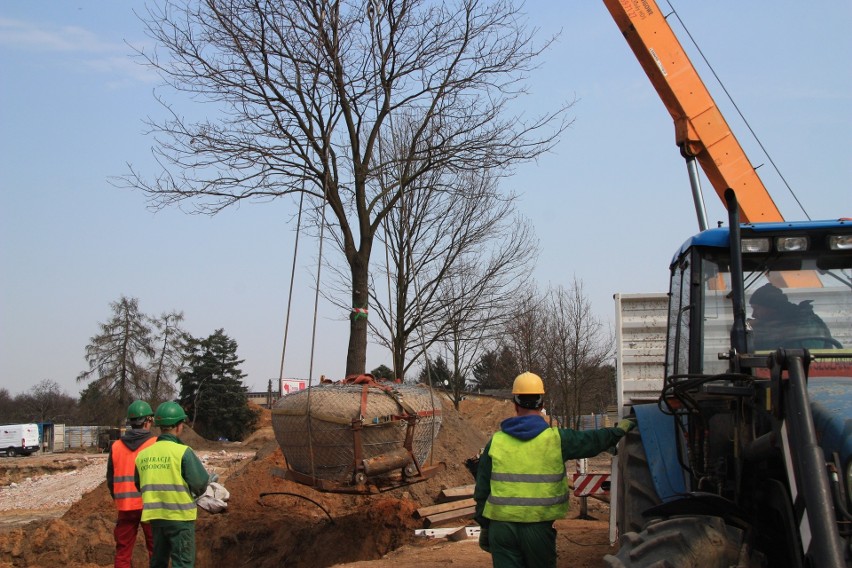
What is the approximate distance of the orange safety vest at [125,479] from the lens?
8.56 meters

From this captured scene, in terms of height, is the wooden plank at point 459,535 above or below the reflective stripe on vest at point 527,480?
below

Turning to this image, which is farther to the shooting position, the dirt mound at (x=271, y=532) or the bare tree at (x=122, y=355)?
the bare tree at (x=122, y=355)

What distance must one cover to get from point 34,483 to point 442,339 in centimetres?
1588

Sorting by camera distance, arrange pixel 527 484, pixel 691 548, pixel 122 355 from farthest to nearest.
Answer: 1. pixel 122 355
2. pixel 527 484
3. pixel 691 548

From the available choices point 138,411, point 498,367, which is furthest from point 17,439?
point 138,411

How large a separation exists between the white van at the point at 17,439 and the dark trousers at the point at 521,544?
166ft

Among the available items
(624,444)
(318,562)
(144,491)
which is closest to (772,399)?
(624,444)

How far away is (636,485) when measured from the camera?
18.4 feet

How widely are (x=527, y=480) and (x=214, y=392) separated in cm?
4794

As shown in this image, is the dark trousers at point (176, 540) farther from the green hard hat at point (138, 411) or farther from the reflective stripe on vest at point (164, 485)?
the green hard hat at point (138, 411)

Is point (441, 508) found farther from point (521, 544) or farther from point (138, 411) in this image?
point (521, 544)

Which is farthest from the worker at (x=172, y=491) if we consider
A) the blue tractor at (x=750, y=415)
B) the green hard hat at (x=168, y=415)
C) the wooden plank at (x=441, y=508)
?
the wooden plank at (x=441, y=508)

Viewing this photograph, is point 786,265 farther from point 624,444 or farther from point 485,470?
point 485,470

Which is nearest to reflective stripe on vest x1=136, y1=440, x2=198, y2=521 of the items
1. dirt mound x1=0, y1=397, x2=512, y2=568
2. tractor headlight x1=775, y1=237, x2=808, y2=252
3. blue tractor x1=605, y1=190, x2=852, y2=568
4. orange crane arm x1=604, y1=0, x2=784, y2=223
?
blue tractor x1=605, y1=190, x2=852, y2=568
